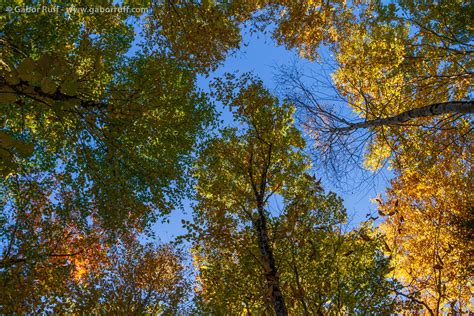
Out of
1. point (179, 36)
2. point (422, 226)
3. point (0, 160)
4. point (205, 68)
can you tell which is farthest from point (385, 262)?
point (0, 160)

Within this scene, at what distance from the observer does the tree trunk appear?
7.25m

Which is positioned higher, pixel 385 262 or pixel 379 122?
pixel 379 122

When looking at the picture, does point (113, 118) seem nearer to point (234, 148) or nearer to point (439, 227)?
point (234, 148)

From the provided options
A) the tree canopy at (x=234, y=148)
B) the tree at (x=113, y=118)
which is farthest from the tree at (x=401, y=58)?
the tree at (x=113, y=118)

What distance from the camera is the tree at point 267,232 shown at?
8828mm

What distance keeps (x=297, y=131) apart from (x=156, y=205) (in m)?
5.76

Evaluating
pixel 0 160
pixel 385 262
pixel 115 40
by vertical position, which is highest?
pixel 115 40

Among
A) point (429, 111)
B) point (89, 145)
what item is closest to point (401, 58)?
point (429, 111)

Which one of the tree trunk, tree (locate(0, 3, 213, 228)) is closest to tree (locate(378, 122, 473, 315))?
the tree trunk

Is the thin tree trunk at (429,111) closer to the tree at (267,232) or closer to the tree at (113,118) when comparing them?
the tree at (267,232)

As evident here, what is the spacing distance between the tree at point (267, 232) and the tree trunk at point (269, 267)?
0.09 ft

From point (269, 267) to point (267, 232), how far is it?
62.0 inches

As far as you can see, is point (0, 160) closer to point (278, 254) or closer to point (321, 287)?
point (278, 254)

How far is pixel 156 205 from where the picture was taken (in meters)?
9.42
